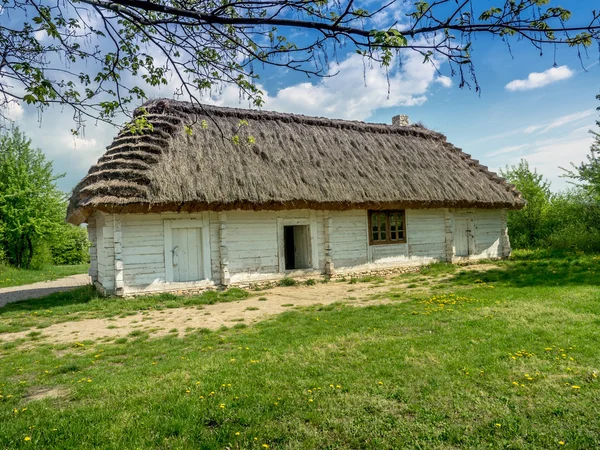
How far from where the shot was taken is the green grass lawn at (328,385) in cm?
316

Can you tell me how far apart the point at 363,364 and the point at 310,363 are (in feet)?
2.06

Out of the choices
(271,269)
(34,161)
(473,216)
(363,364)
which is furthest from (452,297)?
(34,161)

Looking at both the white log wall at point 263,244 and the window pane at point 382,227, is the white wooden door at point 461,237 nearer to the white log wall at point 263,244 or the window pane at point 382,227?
the white log wall at point 263,244

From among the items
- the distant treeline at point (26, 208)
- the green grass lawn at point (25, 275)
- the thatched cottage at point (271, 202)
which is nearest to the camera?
the thatched cottage at point (271, 202)

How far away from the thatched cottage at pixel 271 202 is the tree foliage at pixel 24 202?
763cm

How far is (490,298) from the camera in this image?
26.9 ft

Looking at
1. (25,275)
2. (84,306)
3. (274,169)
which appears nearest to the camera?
(84,306)

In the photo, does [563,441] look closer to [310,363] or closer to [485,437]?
[485,437]

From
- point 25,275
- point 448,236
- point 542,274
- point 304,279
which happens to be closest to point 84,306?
point 304,279

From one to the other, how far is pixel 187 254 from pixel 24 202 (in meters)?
13.4

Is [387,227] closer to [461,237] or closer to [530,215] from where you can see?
[461,237]

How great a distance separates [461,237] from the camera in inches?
626

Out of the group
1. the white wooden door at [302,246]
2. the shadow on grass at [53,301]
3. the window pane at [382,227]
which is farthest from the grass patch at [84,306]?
the window pane at [382,227]

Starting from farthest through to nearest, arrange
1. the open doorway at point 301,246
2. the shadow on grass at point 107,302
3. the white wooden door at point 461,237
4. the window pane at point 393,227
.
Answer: the white wooden door at point 461,237
the window pane at point 393,227
the open doorway at point 301,246
the shadow on grass at point 107,302
